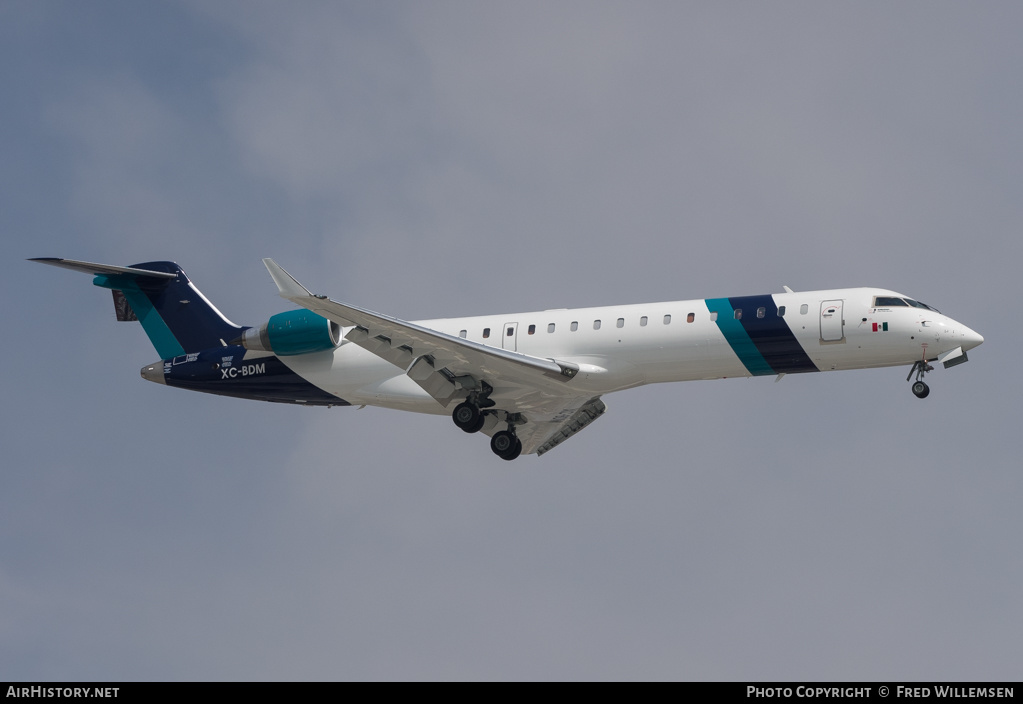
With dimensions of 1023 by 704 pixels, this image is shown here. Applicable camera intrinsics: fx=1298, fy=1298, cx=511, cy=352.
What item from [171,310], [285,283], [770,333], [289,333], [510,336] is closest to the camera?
[285,283]

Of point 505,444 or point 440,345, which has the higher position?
point 440,345

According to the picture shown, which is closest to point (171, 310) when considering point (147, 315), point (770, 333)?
point (147, 315)

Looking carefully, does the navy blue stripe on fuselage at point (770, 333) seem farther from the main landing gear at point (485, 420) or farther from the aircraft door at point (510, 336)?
the main landing gear at point (485, 420)

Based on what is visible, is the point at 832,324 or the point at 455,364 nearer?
the point at 832,324

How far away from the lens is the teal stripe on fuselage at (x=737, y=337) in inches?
1093

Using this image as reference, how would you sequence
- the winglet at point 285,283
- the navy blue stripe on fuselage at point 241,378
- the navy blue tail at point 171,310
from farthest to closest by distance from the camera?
1. the navy blue tail at point 171,310
2. the navy blue stripe on fuselage at point 241,378
3. the winglet at point 285,283

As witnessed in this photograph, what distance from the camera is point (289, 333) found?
2948cm

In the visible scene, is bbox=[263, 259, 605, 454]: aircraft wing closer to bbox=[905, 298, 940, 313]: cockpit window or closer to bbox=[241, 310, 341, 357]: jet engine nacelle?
bbox=[241, 310, 341, 357]: jet engine nacelle

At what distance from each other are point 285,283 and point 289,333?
3967 mm

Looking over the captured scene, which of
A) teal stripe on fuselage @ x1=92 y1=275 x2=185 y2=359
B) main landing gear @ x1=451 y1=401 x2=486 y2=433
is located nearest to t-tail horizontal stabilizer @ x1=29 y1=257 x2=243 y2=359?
teal stripe on fuselage @ x1=92 y1=275 x2=185 y2=359

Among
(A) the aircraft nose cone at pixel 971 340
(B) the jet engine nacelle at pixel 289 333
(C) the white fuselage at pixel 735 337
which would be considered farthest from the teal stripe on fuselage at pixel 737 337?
(B) the jet engine nacelle at pixel 289 333

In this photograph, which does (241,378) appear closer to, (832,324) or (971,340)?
(832,324)

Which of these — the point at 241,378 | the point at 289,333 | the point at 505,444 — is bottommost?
the point at 505,444
